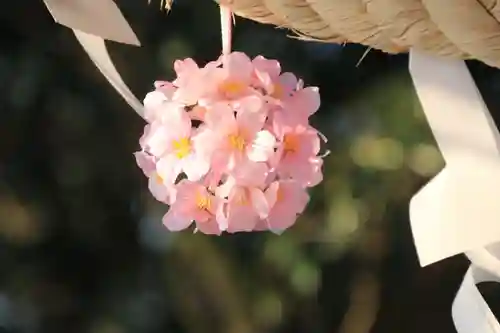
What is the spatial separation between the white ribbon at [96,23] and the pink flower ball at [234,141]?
0.03m

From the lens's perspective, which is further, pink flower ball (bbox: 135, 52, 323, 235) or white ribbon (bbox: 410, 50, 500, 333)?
pink flower ball (bbox: 135, 52, 323, 235)

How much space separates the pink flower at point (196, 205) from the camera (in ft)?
1.53

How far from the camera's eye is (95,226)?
86 cm

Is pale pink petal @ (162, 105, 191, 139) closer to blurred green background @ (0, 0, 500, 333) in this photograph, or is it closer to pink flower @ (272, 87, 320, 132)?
pink flower @ (272, 87, 320, 132)

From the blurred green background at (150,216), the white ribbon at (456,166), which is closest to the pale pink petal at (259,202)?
the white ribbon at (456,166)

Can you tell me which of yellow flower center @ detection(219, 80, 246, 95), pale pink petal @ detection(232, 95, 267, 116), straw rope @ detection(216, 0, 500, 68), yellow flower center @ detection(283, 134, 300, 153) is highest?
straw rope @ detection(216, 0, 500, 68)

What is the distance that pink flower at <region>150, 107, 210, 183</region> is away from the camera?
438mm

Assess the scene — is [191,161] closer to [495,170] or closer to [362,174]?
[495,170]

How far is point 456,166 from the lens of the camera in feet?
1.14

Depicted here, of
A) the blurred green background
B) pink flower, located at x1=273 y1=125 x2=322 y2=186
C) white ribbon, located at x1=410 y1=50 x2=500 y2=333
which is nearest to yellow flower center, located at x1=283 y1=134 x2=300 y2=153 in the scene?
pink flower, located at x1=273 y1=125 x2=322 y2=186

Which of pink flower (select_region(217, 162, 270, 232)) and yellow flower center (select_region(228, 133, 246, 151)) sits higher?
yellow flower center (select_region(228, 133, 246, 151))

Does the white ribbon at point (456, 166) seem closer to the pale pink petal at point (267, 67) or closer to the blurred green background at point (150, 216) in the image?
the pale pink petal at point (267, 67)

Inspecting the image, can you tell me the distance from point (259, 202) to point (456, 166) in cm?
14

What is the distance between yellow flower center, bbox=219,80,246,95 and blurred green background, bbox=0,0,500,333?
1.31 feet
